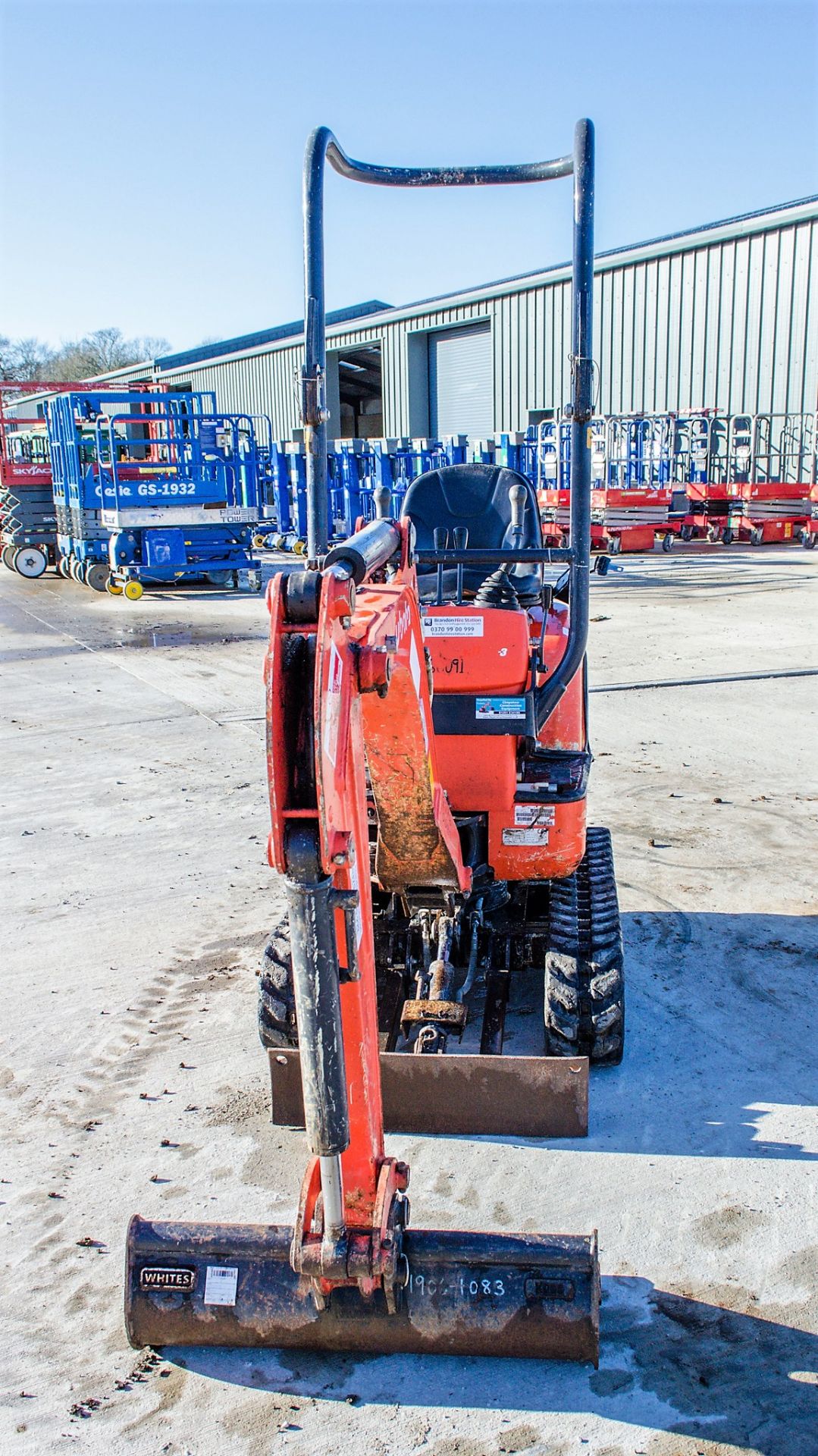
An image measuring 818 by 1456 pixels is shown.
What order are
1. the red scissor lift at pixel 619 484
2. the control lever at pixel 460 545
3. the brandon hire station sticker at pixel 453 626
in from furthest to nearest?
the red scissor lift at pixel 619 484 → the control lever at pixel 460 545 → the brandon hire station sticker at pixel 453 626

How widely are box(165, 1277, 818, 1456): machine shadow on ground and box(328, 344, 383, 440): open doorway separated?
115ft

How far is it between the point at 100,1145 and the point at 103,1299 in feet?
2.32

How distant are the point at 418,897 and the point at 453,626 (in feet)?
2.98

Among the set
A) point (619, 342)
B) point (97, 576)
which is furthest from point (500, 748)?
point (619, 342)

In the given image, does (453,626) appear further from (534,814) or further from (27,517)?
(27,517)

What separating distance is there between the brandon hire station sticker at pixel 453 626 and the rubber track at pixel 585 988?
1.11m

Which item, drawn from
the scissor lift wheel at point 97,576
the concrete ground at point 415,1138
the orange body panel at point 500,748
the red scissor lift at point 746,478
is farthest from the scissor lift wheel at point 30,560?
the orange body panel at point 500,748

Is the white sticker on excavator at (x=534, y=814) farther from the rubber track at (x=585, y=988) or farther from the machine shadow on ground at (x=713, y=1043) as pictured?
the machine shadow on ground at (x=713, y=1043)

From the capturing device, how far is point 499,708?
3.92 m

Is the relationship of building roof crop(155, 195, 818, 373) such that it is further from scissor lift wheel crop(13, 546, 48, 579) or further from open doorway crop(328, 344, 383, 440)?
scissor lift wheel crop(13, 546, 48, 579)

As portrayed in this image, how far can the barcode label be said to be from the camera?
109 inches

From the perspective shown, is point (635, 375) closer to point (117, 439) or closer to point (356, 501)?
point (356, 501)

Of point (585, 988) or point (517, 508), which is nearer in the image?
point (585, 988)

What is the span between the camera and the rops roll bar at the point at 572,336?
3971mm
